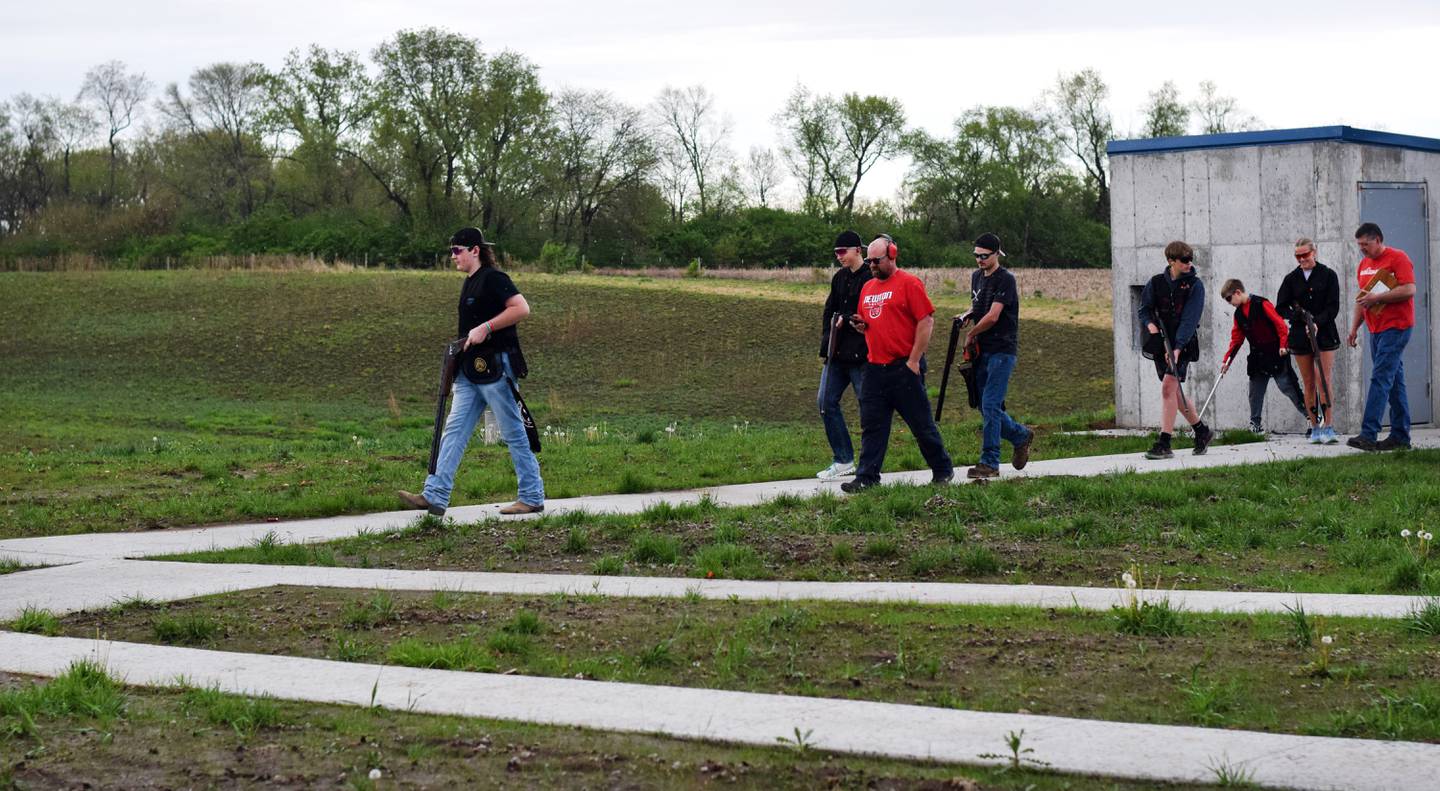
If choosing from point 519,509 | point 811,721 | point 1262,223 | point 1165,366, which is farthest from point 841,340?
point 811,721

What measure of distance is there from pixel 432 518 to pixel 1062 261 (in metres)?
78.1

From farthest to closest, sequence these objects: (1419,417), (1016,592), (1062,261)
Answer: (1062,261)
(1419,417)
(1016,592)

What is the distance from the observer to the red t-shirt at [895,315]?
11.9 metres

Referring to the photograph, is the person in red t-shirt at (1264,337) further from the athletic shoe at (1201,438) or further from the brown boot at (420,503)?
the brown boot at (420,503)

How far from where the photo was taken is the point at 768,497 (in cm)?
1216

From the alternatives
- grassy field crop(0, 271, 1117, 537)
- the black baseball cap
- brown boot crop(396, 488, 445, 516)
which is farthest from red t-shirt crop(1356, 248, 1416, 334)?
brown boot crop(396, 488, 445, 516)

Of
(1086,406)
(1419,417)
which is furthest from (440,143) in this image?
(1419,417)

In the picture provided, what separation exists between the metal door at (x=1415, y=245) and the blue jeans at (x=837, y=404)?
727 cm

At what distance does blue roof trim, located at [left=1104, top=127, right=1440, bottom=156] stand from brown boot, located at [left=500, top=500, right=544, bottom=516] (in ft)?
29.4

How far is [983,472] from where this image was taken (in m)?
12.7

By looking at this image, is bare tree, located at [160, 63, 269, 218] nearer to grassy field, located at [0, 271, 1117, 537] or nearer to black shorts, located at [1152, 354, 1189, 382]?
grassy field, located at [0, 271, 1117, 537]

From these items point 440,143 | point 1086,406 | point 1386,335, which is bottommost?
point 1086,406

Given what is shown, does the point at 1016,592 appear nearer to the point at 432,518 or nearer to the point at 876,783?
the point at 876,783

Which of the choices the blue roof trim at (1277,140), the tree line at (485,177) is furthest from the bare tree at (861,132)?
the blue roof trim at (1277,140)
